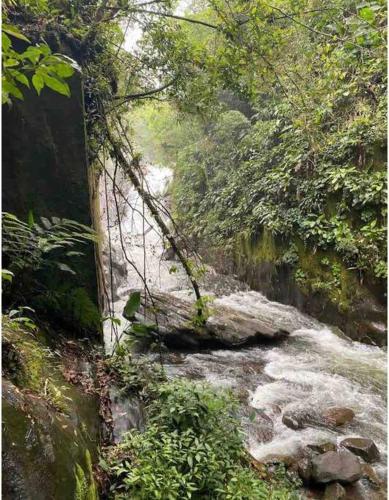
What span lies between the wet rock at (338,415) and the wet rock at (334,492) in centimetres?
112

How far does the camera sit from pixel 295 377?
5.76 meters

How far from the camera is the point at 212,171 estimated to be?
13.8m

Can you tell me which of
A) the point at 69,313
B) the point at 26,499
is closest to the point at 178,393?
the point at 69,313

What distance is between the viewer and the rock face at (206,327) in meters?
6.54

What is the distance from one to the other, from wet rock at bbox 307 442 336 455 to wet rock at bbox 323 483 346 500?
0.49 metres

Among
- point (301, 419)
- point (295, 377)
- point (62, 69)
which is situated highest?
point (62, 69)

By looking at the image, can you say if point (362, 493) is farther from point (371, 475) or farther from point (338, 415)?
point (338, 415)

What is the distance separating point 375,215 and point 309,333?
2.69 meters

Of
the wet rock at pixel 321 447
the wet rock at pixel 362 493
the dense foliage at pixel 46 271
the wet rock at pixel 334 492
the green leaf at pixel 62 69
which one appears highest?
the green leaf at pixel 62 69

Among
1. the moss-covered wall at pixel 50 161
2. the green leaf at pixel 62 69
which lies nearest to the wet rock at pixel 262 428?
the moss-covered wall at pixel 50 161

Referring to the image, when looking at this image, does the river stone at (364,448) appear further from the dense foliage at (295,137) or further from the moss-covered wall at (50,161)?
the dense foliage at (295,137)

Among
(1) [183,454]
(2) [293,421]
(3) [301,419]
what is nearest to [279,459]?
(2) [293,421]

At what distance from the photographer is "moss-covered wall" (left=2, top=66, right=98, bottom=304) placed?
3.26 meters

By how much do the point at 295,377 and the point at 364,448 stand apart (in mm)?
1691
